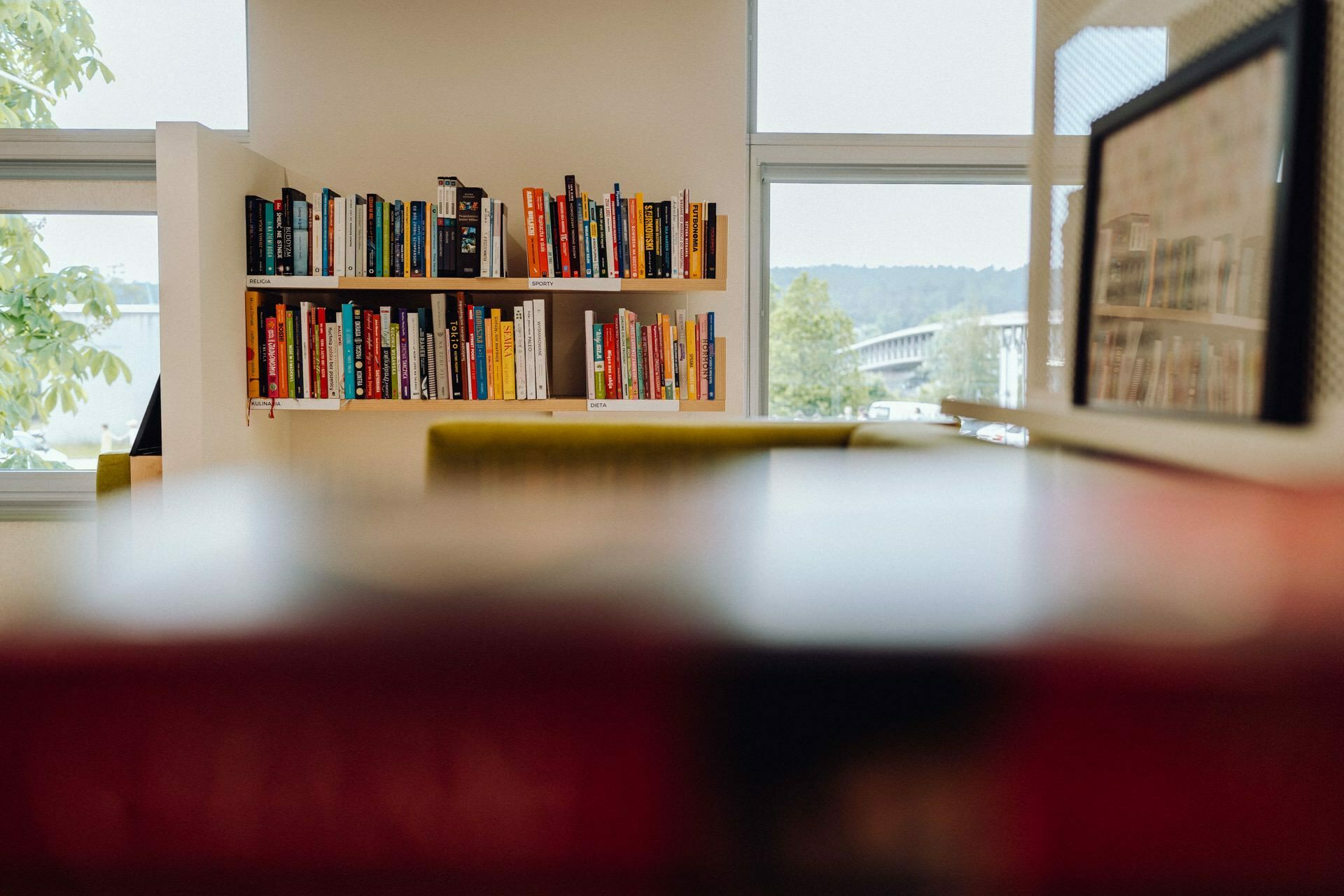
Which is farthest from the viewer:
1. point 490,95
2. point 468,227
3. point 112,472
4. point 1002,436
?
point 490,95

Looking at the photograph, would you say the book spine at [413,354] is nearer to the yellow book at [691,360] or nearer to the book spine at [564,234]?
the book spine at [564,234]

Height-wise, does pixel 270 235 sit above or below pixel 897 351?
above

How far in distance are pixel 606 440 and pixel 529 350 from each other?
130 centimetres

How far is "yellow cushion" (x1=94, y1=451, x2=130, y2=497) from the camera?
2.40 meters

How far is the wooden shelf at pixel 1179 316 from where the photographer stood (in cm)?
37

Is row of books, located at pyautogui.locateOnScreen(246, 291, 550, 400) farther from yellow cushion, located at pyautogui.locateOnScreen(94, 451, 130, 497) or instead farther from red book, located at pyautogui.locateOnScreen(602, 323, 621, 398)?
yellow cushion, located at pyautogui.locateOnScreen(94, 451, 130, 497)

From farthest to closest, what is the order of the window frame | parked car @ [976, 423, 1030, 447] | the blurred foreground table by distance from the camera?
the window frame, parked car @ [976, 423, 1030, 447], the blurred foreground table

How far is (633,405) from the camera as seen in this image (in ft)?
8.58

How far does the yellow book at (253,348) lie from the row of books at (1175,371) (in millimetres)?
2612

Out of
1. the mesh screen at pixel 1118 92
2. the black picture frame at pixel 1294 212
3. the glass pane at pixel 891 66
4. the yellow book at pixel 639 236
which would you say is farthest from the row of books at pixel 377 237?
the black picture frame at pixel 1294 212

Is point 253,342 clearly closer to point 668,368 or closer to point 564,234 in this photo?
point 564,234

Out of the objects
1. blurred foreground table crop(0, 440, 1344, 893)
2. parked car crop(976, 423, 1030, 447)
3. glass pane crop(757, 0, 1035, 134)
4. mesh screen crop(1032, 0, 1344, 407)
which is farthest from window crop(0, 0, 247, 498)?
blurred foreground table crop(0, 440, 1344, 893)

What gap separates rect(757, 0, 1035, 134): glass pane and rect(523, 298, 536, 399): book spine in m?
1.19

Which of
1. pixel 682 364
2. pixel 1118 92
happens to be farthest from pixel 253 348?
pixel 1118 92
